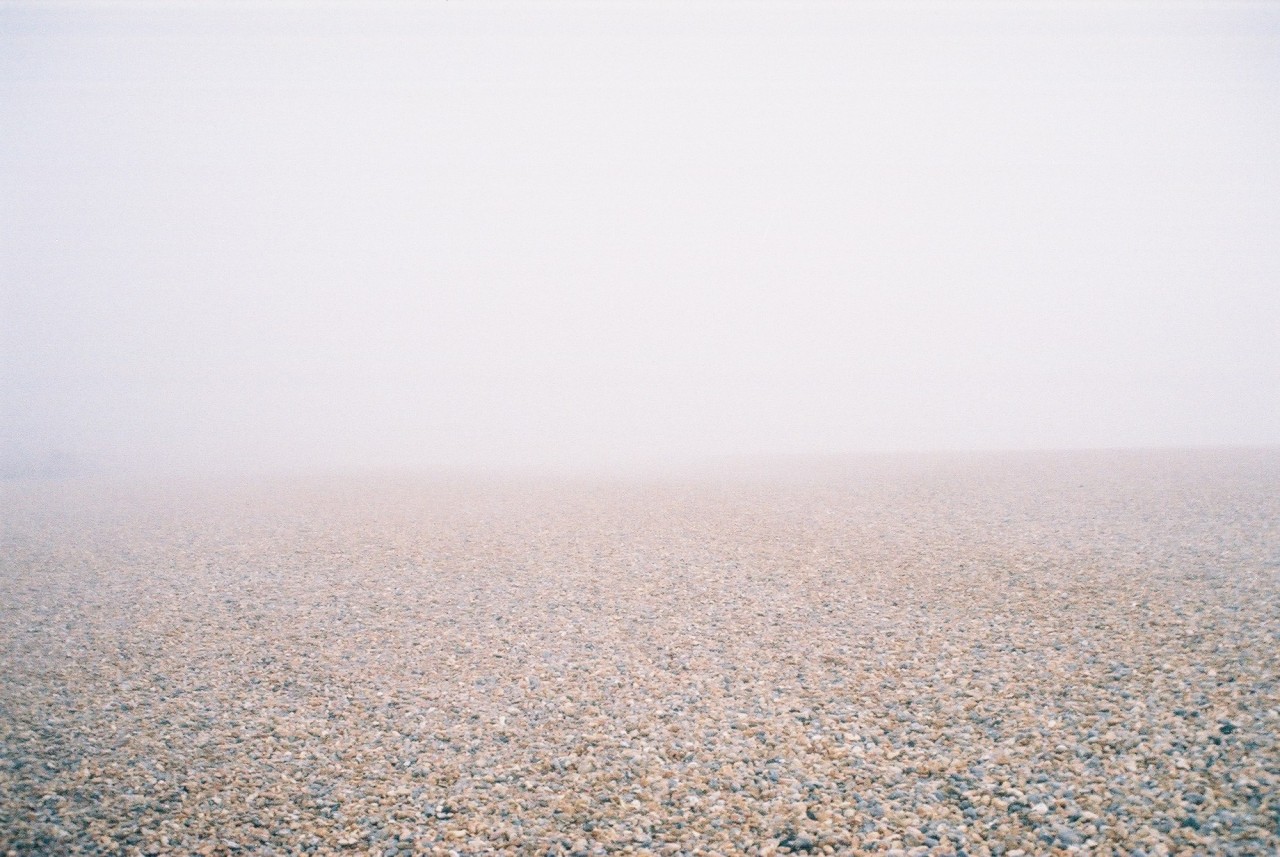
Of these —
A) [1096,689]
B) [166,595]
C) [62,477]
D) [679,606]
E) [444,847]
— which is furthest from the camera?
[62,477]

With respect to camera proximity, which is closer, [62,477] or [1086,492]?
[1086,492]

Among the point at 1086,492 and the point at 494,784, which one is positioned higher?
the point at 1086,492

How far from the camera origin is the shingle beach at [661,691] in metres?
5.23

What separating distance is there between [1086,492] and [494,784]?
65.3 feet

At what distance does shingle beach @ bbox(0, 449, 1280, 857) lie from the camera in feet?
17.1

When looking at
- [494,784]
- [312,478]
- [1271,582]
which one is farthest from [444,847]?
[312,478]

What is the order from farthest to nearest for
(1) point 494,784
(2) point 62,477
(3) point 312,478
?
(2) point 62,477
(3) point 312,478
(1) point 494,784

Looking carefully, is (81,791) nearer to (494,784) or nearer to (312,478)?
(494,784)

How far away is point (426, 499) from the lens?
76.3 ft

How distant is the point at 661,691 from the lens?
7555 millimetres

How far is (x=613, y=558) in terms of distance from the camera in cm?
1383

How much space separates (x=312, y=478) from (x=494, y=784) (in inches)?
1161

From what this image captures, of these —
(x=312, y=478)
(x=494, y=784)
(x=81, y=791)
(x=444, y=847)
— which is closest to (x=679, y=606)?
(x=494, y=784)

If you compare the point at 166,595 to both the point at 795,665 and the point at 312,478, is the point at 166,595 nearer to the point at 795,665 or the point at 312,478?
the point at 795,665
